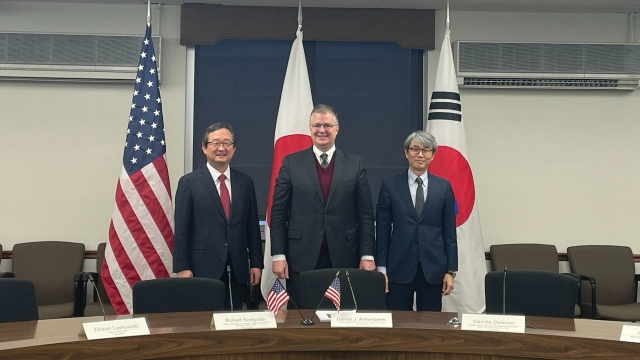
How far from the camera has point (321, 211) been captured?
12.7 feet

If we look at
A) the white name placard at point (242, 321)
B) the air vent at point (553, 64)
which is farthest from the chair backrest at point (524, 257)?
the white name placard at point (242, 321)

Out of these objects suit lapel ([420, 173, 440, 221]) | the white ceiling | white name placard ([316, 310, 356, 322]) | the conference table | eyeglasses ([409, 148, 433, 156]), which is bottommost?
the conference table

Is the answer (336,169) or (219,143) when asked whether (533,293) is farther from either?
(219,143)

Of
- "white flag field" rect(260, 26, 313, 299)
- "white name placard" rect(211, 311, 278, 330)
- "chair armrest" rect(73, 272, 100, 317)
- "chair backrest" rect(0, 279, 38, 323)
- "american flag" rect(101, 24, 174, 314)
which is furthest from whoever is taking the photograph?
"white flag field" rect(260, 26, 313, 299)

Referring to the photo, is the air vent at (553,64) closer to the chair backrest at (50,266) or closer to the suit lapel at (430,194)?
the suit lapel at (430,194)

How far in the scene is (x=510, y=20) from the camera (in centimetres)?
595

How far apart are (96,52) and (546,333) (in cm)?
423

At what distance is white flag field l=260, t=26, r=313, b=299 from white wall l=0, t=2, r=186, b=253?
1.07m

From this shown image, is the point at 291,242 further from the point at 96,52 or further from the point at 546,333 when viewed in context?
the point at 96,52

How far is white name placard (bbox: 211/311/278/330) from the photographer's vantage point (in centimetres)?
243

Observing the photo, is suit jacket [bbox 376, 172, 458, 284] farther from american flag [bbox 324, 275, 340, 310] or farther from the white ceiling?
the white ceiling

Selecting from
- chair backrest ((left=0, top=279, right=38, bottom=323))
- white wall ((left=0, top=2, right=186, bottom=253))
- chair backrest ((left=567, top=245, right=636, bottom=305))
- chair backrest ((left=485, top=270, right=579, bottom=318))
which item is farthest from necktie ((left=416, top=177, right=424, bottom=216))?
white wall ((left=0, top=2, right=186, bottom=253))

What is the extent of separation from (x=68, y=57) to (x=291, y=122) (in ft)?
6.14

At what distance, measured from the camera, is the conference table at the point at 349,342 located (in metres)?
2.32
